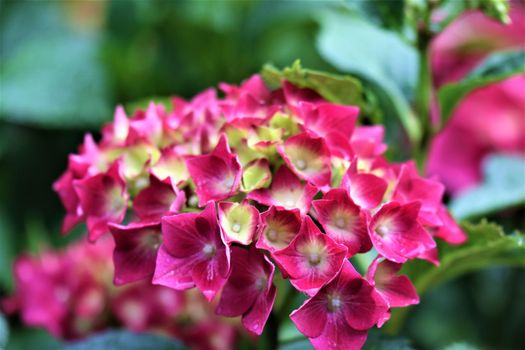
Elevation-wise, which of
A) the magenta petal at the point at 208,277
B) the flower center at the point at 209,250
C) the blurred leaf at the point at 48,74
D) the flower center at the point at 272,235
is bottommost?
the blurred leaf at the point at 48,74

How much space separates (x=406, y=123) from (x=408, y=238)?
0.24 m

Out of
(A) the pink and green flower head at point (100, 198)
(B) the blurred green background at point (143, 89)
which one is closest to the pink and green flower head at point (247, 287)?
(A) the pink and green flower head at point (100, 198)

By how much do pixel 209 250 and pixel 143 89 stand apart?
67 cm

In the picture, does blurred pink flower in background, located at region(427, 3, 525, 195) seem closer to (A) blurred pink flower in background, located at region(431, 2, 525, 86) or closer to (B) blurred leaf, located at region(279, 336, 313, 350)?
(A) blurred pink flower in background, located at region(431, 2, 525, 86)

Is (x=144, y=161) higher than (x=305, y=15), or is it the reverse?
(x=144, y=161)

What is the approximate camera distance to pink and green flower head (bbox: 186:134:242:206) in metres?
0.48

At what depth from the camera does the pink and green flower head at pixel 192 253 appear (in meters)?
0.46

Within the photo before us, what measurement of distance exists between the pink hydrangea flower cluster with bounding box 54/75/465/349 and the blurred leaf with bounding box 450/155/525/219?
0.18 metres

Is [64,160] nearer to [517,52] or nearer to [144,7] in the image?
[144,7]

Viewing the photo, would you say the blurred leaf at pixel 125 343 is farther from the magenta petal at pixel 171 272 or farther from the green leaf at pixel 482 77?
the green leaf at pixel 482 77

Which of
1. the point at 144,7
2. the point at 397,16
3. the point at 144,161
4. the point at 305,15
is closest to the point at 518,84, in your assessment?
the point at 305,15

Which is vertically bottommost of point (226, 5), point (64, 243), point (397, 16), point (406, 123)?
point (64, 243)

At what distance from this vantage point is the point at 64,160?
1094 millimetres

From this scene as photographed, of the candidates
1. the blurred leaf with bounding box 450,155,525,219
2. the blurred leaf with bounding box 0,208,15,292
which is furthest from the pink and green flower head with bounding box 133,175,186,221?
the blurred leaf with bounding box 0,208,15,292
